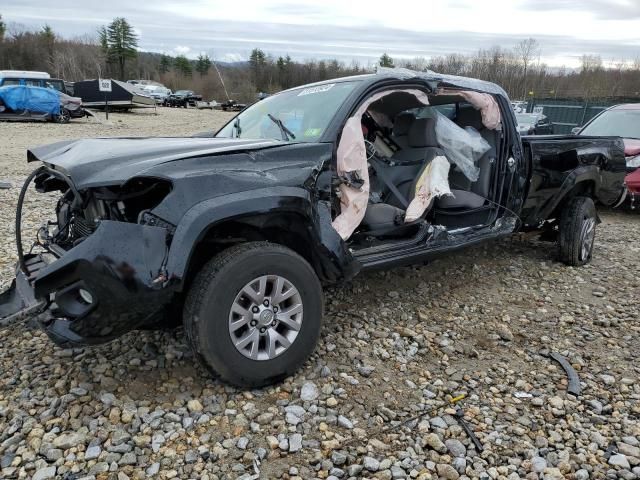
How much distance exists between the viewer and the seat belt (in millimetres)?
4360

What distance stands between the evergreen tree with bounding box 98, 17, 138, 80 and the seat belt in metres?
82.7

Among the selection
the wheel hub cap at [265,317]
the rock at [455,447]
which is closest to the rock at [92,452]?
the wheel hub cap at [265,317]

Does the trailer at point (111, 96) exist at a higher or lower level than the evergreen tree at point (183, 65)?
lower

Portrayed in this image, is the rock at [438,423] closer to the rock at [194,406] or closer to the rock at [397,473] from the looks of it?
the rock at [397,473]

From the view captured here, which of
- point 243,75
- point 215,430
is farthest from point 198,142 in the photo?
point 243,75

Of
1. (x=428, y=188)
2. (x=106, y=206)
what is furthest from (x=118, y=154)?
(x=428, y=188)

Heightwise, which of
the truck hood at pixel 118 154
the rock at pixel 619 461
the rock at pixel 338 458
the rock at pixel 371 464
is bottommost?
the rock at pixel 338 458

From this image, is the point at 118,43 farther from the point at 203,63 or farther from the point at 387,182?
the point at 387,182

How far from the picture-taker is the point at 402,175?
455cm

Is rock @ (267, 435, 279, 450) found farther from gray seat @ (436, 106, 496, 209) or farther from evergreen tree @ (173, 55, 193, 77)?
evergreen tree @ (173, 55, 193, 77)

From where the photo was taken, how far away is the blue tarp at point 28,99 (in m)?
21.0

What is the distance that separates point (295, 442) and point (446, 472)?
0.74m

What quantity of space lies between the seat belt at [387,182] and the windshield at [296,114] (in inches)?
32.2

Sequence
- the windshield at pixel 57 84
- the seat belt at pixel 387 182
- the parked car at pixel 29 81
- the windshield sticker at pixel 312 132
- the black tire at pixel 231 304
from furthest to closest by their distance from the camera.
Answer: the windshield at pixel 57 84, the parked car at pixel 29 81, the seat belt at pixel 387 182, the windshield sticker at pixel 312 132, the black tire at pixel 231 304
